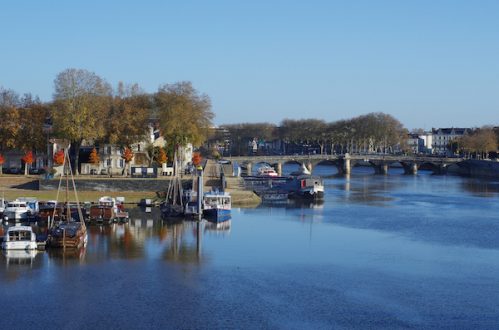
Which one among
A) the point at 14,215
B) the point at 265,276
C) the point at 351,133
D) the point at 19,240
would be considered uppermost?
the point at 351,133

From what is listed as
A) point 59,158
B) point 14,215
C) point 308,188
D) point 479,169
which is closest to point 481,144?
point 479,169

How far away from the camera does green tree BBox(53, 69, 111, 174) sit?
73.2 m

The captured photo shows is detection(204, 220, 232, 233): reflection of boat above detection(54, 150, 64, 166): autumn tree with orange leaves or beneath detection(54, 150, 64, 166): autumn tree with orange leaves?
beneath

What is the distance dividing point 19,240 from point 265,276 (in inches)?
533

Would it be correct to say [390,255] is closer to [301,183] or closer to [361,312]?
[361,312]

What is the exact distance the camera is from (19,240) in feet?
139

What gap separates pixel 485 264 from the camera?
42188 mm

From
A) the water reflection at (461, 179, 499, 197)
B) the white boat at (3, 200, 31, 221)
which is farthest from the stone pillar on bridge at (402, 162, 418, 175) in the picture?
the white boat at (3, 200, 31, 221)

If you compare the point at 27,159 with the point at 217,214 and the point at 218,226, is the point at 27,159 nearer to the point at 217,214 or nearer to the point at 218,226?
the point at 217,214

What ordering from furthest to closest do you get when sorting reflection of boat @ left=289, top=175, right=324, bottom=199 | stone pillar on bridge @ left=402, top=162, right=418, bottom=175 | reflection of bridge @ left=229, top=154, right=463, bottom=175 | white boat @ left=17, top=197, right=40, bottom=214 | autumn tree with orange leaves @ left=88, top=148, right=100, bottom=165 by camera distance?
stone pillar on bridge @ left=402, top=162, right=418, bottom=175 → reflection of bridge @ left=229, top=154, right=463, bottom=175 → reflection of boat @ left=289, top=175, right=324, bottom=199 → autumn tree with orange leaves @ left=88, top=148, right=100, bottom=165 → white boat @ left=17, top=197, right=40, bottom=214

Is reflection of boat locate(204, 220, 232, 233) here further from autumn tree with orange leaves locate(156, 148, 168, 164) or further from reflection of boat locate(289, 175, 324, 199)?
autumn tree with orange leaves locate(156, 148, 168, 164)

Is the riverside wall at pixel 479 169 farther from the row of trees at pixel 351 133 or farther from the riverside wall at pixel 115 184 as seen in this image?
the riverside wall at pixel 115 184

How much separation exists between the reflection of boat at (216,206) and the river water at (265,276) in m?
1.36

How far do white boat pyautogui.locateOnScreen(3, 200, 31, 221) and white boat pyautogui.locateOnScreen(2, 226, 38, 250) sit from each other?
11403 mm
